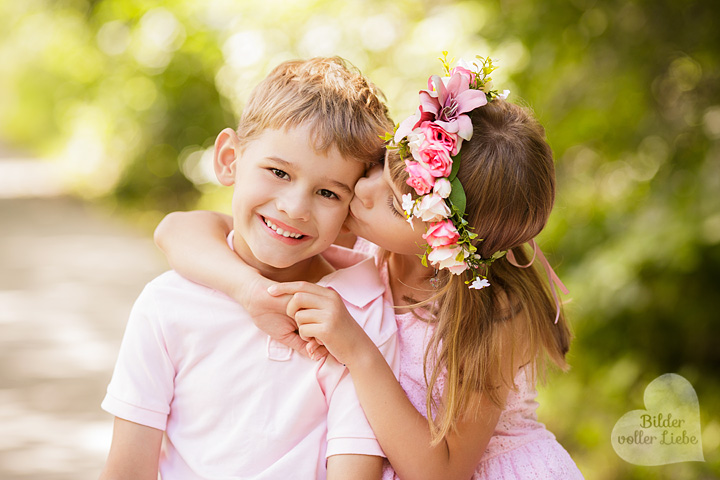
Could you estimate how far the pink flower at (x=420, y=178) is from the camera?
72.0 inches

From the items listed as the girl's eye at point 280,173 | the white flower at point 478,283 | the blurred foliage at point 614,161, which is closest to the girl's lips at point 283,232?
the girl's eye at point 280,173

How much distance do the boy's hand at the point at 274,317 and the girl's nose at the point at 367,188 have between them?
0.31 m

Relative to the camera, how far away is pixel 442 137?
1.85m

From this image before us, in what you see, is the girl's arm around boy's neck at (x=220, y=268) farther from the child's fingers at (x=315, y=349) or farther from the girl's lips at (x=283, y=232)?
the girl's lips at (x=283, y=232)

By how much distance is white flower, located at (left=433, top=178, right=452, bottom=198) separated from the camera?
71.9 inches

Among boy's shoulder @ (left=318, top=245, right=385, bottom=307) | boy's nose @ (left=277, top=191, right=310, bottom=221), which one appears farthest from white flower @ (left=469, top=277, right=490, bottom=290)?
boy's nose @ (left=277, top=191, right=310, bottom=221)

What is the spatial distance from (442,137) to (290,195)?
40 centimetres

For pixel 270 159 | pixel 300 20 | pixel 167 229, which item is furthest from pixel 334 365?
pixel 300 20

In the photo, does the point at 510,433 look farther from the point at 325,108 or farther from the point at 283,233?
the point at 325,108

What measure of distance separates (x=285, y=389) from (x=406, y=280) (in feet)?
1.54

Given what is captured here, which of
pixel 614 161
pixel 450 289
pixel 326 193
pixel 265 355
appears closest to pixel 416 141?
pixel 326 193

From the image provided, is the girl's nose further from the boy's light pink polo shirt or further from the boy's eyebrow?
the boy's light pink polo shirt

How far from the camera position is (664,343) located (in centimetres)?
443

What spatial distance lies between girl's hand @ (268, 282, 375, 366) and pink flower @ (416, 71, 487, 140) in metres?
0.50
